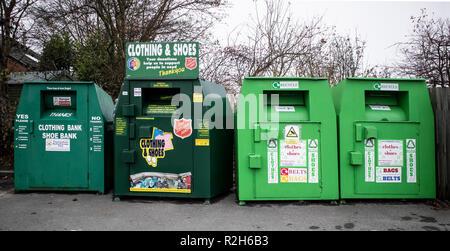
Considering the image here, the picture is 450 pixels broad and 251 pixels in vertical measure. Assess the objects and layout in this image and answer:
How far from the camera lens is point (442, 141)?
149 inches

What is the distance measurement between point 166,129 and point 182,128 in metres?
0.22

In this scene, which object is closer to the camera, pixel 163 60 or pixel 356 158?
pixel 356 158

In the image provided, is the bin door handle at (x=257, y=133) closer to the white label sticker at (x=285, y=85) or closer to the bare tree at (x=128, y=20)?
the white label sticker at (x=285, y=85)

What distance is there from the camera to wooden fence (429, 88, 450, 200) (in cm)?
376

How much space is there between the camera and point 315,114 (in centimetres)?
373

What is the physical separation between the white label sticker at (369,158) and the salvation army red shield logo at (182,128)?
7.73 feet

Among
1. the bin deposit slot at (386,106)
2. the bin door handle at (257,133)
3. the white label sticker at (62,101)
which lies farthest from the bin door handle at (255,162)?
the white label sticker at (62,101)

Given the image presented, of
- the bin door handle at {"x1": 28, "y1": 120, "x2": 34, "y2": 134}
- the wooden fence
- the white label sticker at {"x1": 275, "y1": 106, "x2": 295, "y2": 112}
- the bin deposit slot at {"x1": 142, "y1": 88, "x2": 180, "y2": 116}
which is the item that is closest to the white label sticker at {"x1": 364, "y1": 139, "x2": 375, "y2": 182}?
the wooden fence

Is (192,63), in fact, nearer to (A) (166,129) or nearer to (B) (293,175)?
(A) (166,129)

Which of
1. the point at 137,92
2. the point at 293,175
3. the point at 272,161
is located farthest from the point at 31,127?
the point at 293,175

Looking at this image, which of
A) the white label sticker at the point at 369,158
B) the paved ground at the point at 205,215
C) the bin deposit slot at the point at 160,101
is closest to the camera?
the paved ground at the point at 205,215

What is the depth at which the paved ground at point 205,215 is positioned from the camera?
120 inches

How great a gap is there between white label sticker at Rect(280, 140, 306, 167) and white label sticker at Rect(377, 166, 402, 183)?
103 cm
